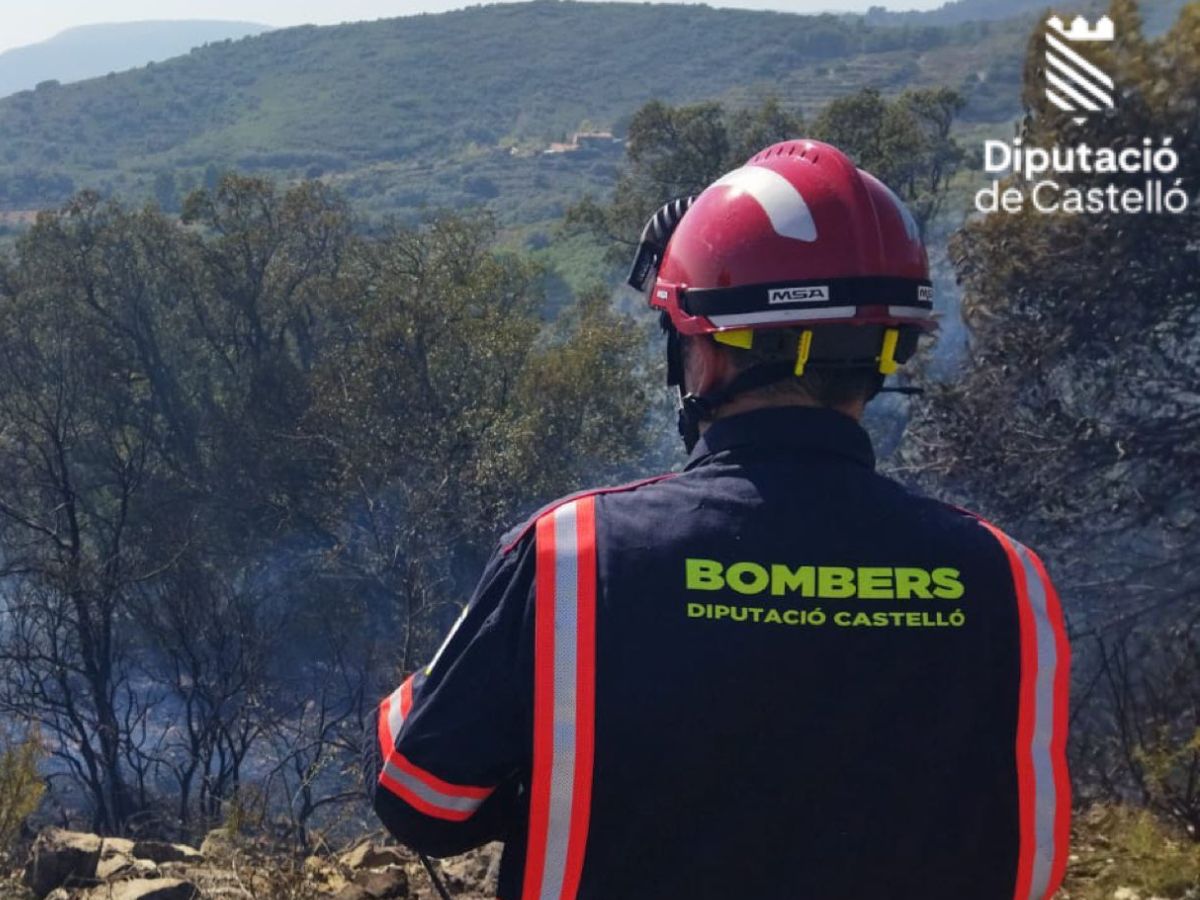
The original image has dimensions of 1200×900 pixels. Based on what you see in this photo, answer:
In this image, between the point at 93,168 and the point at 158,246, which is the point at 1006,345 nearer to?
the point at 158,246

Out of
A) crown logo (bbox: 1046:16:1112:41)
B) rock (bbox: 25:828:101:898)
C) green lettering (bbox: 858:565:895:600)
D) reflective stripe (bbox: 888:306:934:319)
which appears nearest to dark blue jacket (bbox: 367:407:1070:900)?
green lettering (bbox: 858:565:895:600)

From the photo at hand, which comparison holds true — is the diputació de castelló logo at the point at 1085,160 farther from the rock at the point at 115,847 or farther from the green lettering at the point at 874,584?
the green lettering at the point at 874,584

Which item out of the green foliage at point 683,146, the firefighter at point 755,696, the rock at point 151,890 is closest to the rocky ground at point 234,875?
the rock at point 151,890

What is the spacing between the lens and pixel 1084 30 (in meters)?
10.0

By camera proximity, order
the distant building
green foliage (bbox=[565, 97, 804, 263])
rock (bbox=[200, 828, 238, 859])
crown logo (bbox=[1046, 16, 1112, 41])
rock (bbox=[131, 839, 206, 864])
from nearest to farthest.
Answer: rock (bbox=[200, 828, 238, 859])
rock (bbox=[131, 839, 206, 864])
crown logo (bbox=[1046, 16, 1112, 41])
green foliage (bbox=[565, 97, 804, 263])
the distant building

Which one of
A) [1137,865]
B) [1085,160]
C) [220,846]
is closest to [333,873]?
[220,846]

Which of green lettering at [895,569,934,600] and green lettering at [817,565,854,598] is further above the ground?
green lettering at [817,565,854,598]

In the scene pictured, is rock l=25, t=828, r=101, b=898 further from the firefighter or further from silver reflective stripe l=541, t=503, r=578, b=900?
silver reflective stripe l=541, t=503, r=578, b=900

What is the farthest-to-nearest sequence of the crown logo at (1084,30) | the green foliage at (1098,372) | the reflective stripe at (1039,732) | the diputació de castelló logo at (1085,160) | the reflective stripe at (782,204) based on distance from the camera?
the crown logo at (1084,30), the green foliage at (1098,372), the diputació de castelló logo at (1085,160), the reflective stripe at (782,204), the reflective stripe at (1039,732)

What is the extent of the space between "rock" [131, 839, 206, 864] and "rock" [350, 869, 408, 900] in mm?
1168

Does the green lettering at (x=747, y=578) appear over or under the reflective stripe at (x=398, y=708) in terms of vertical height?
over

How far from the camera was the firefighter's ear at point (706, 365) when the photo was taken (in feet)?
5.55

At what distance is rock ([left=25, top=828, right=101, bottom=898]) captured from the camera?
→ 15.0 ft

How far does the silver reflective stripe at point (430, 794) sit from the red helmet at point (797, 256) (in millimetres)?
631
